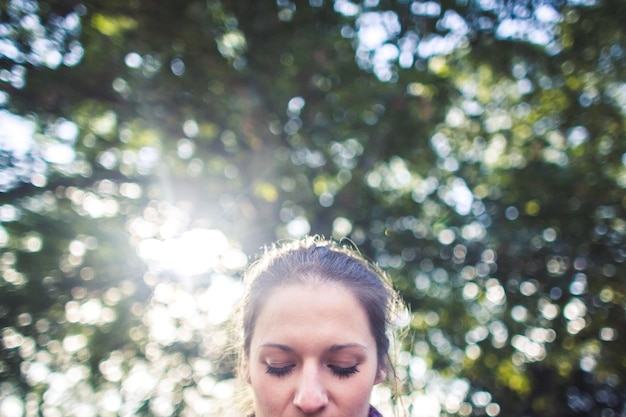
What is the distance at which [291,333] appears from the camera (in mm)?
1911

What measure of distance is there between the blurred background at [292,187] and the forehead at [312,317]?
3.86m

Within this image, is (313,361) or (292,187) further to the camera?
(292,187)

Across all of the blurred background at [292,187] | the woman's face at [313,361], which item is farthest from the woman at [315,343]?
the blurred background at [292,187]

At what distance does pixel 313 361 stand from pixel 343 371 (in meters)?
0.11

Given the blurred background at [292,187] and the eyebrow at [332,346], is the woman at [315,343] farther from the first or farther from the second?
the blurred background at [292,187]

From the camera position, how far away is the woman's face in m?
1.83

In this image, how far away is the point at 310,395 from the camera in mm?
1787

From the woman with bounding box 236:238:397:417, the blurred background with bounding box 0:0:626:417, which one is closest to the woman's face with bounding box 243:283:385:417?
the woman with bounding box 236:238:397:417

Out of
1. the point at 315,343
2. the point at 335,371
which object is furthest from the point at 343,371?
the point at 315,343

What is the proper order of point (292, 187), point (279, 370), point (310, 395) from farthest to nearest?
point (292, 187) < point (279, 370) < point (310, 395)

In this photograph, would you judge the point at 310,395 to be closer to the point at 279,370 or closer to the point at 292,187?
the point at 279,370

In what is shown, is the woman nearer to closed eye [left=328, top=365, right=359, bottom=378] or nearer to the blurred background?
closed eye [left=328, top=365, right=359, bottom=378]

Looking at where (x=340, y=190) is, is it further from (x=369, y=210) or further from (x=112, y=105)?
(x=112, y=105)

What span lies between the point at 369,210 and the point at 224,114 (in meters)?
2.27
